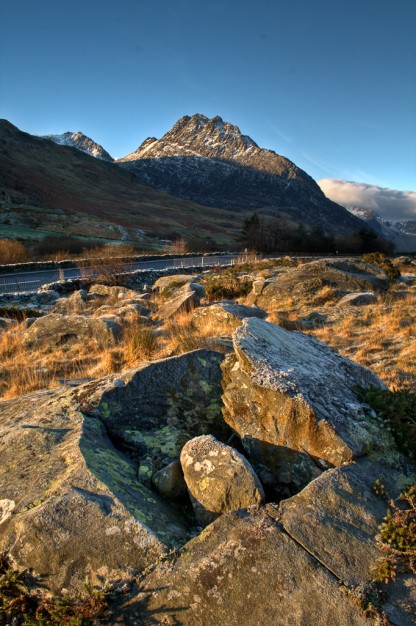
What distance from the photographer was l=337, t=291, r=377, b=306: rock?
11758 mm

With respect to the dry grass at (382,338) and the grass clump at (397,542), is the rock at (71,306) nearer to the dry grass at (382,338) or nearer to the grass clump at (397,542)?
the dry grass at (382,338)

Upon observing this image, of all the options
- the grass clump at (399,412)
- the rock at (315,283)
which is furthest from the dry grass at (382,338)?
the rock at (315,283)

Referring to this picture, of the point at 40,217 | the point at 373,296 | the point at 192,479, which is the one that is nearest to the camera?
the point at 192,479

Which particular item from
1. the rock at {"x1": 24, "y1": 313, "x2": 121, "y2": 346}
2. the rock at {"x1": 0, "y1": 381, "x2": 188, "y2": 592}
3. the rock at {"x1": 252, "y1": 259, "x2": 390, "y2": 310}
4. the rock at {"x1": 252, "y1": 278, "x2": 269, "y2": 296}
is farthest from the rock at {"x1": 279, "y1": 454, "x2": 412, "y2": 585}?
the rock at {"x1": 252, "y1": 278, "x2": 269, "y2": 296}

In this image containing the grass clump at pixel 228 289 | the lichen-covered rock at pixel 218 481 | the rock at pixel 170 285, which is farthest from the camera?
the rock at pixel 170 285

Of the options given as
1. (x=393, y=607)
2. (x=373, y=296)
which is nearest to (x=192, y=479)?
(x=393, y=607)

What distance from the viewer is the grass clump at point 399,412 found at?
343 centimetres

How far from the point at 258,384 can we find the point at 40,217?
60679 millimetres

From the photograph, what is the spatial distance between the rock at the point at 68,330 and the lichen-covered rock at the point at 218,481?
5.65m

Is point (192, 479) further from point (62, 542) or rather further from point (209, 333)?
point (209, 333)

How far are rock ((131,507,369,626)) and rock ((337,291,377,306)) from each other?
10.3 meters

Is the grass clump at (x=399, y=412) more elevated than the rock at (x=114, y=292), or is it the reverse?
the grass clump at (x=399, y=412)

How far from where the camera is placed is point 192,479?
2.89 meters

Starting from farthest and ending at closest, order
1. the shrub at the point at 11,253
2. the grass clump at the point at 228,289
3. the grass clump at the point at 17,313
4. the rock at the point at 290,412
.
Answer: the shrub at the point at 11,253 → the grass clump at the point at 228,289 → the grass clump at the point at 17,313 → the rock at the point at 290,412
